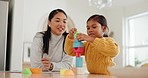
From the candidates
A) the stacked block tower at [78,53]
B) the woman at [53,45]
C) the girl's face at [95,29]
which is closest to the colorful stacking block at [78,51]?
the stacked block tower at [78,53]

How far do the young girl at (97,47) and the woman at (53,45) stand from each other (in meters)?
0.22

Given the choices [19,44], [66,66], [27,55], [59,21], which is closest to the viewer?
[66,66]

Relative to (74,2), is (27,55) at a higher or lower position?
lower

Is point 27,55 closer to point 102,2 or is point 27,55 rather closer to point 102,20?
point 102,2

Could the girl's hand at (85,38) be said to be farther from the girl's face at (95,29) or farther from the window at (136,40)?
the window at (136,40)

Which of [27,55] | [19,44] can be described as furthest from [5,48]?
[27,55]

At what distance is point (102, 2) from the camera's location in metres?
2.79

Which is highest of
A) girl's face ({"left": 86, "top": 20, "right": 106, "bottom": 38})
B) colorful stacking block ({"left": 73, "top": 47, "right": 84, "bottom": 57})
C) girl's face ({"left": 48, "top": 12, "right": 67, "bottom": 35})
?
girl's face ({"left": 48, "top": 12, "right": 67, "bottom": 35})

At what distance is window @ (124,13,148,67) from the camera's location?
493 cm

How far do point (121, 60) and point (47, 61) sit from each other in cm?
404

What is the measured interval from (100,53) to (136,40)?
413cm

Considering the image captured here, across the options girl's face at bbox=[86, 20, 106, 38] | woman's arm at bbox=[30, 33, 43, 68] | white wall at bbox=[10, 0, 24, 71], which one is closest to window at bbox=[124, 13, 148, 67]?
white wall at bbox=[10, 0, 24, 71]

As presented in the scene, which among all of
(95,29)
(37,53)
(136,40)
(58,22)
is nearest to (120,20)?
Result: (136,40)

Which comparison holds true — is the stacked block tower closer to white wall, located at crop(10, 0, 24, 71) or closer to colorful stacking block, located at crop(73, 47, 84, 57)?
colorful stacking block, located at crop(73, 47, 84, 57)
